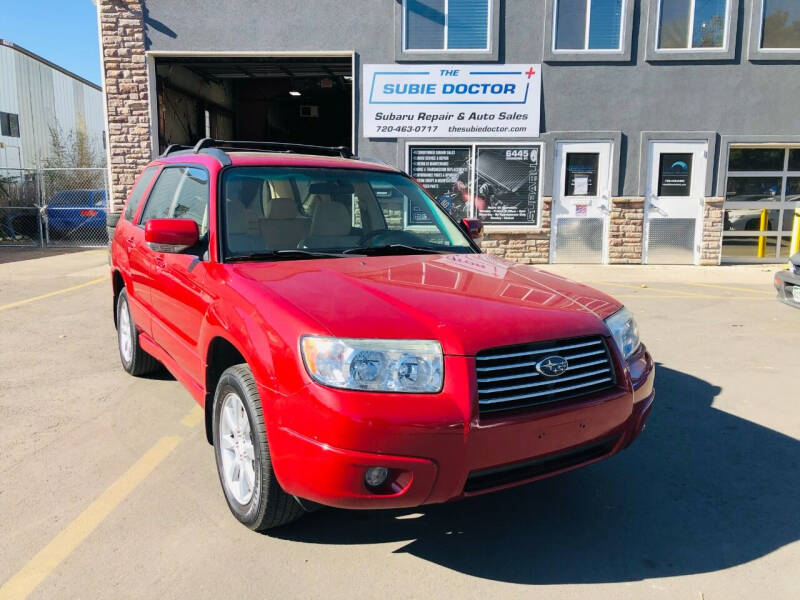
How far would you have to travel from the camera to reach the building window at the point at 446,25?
13.0 m

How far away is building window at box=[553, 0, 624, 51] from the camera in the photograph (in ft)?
42.3

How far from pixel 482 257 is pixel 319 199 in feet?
3.46

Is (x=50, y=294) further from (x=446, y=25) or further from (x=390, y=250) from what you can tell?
(x=446, y=25)

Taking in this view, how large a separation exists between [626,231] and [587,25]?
4.23 metres

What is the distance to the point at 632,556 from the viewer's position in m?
2.83

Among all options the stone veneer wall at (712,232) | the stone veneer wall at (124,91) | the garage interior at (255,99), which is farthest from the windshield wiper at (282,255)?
the stone veneer wall at (712,232)

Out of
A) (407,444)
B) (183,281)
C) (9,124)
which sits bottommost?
(407,444)

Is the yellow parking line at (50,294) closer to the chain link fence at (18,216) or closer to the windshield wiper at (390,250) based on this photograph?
the chain link fence at (18,216)

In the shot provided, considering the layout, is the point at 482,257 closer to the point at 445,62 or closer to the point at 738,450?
the point at 738,450

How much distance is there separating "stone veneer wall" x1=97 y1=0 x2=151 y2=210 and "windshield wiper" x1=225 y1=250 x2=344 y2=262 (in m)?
11.7

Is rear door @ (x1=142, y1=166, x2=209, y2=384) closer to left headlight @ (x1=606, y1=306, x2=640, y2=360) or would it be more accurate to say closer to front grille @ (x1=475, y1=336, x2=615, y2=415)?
front grille @ (x1=475, y1=336, x2=615, y2=415)

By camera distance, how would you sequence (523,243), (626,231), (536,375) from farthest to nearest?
(523,243)
(626,231)
(536,375)

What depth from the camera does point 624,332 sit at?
312 centimetres

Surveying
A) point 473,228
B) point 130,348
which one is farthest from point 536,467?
point 130,348
